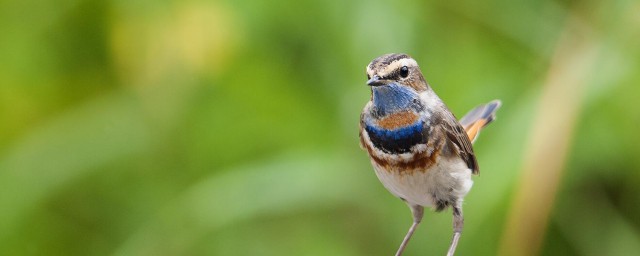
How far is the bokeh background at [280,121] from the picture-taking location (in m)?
3.53

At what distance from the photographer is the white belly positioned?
2.32 m

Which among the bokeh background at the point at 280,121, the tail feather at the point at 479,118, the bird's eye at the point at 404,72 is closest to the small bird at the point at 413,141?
the bird's eye at the point at 404,72

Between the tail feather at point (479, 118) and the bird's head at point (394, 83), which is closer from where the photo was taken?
the bird's head at point (394, 83)

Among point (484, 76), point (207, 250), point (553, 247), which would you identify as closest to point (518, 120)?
point (484, 76)

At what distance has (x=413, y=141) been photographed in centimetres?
228

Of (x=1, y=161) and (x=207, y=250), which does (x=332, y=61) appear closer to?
(x=207, y=250)

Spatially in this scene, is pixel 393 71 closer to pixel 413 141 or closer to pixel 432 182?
pixel 413 141

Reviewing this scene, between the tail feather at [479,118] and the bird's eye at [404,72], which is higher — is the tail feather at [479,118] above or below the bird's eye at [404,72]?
above

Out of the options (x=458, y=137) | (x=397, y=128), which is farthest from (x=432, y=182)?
(x=397, y=128)

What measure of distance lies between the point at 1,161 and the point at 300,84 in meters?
1.17

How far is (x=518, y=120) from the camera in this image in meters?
3.58

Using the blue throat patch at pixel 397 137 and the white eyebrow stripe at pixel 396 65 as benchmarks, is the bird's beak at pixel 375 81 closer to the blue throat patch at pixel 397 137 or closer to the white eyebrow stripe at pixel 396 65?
the white eyebrow stripe at pixel 396 65

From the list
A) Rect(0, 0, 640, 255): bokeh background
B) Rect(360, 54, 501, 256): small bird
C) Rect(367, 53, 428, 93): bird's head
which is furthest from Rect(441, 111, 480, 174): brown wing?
Rect(0, 0, 640, 255): bokeh background

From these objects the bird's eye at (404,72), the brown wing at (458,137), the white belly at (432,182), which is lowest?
the white belly at (432,182)
